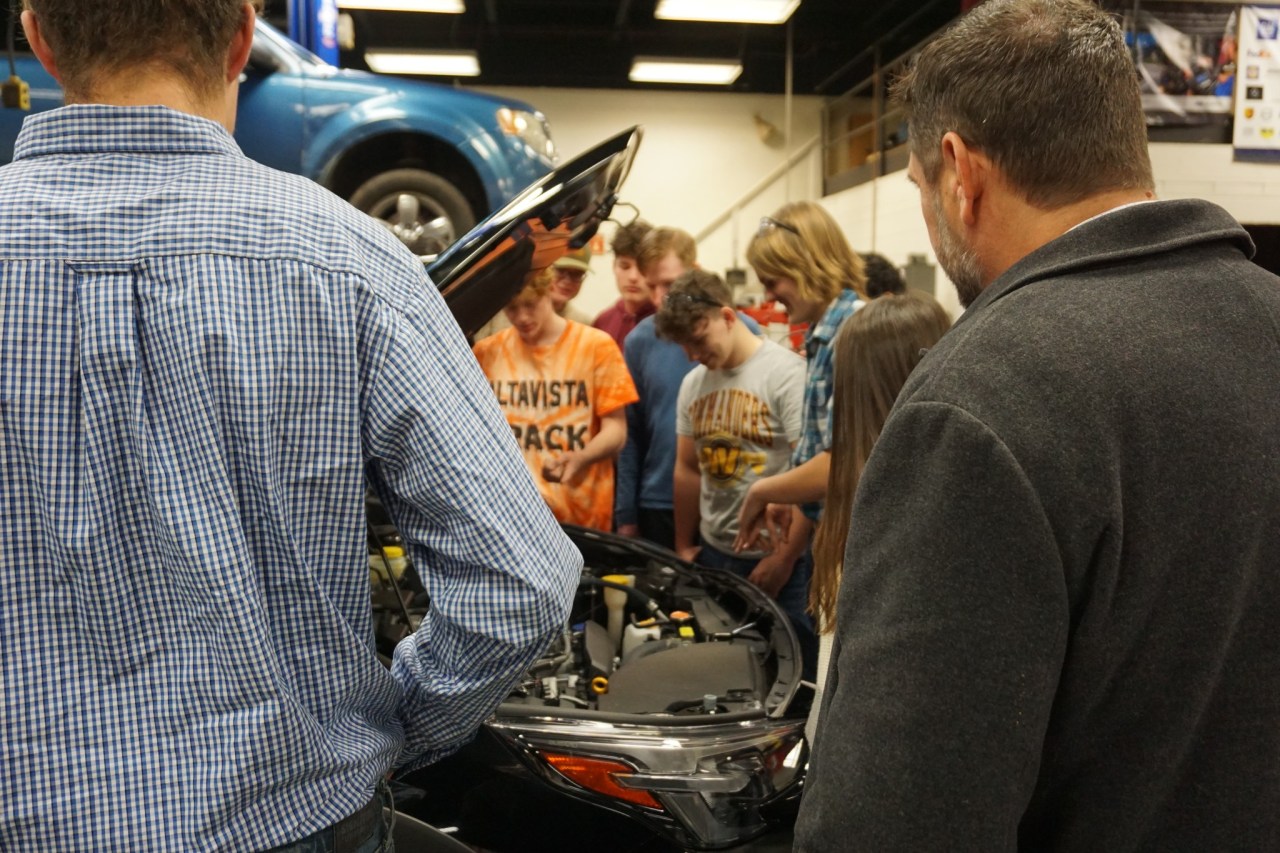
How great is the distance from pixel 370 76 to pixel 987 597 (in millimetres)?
5023

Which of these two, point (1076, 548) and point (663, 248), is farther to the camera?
point (663, 248)

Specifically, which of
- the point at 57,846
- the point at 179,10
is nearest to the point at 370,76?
the point at 179,10

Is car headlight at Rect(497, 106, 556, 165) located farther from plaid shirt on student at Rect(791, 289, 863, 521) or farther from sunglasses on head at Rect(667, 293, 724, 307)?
plaid shirt on student at Rect(791, 289, 863, 521)

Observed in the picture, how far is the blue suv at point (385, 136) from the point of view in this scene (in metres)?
4.93

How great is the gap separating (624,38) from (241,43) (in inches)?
454

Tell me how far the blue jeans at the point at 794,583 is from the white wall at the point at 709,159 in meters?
9.59

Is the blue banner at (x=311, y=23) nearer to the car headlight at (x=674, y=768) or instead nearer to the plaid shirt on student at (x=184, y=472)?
the car headlight at (x=674, y=768)

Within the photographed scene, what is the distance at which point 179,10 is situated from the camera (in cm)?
99

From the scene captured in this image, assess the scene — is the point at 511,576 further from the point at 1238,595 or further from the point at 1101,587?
the point at 1238,595

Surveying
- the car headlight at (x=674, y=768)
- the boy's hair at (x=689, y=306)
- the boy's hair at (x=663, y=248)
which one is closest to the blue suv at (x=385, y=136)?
the boy's hair at (x=663, y=248)

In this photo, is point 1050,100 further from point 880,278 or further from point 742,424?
point 880,278

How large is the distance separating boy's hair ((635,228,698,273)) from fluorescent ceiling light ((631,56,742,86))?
7.84 m

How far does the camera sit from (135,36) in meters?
1.00

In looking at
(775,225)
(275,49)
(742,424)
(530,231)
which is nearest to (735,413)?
(742,424)
